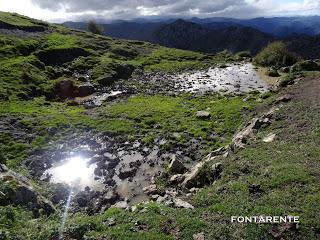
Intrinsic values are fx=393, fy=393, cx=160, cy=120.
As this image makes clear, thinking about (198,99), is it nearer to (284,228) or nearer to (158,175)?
(158,175)

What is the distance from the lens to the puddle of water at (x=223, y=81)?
227 ft

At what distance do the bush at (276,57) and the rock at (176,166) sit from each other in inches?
2409

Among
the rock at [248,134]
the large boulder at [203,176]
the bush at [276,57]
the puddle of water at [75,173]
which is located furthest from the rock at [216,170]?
the bush at [276,57]

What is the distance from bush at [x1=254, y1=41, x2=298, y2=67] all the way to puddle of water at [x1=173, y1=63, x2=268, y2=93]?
12.5 feet

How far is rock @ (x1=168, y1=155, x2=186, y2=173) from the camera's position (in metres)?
35.8

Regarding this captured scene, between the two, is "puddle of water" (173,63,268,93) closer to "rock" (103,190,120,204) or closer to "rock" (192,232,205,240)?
"rock" (103,190,120,204)

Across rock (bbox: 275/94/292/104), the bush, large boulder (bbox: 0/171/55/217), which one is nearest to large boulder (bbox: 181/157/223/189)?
large boulder (bbox: 0/171/55/217)

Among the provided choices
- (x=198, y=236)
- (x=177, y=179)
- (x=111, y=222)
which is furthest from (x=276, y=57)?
(x=198, y=236)

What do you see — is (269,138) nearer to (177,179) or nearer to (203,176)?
(203,176)

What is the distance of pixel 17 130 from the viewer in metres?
46.9

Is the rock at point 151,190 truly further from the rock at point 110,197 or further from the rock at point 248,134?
the rock at point 248,134

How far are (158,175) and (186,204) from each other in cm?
1205

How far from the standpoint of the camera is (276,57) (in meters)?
92.8

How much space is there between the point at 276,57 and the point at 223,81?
2346cm
